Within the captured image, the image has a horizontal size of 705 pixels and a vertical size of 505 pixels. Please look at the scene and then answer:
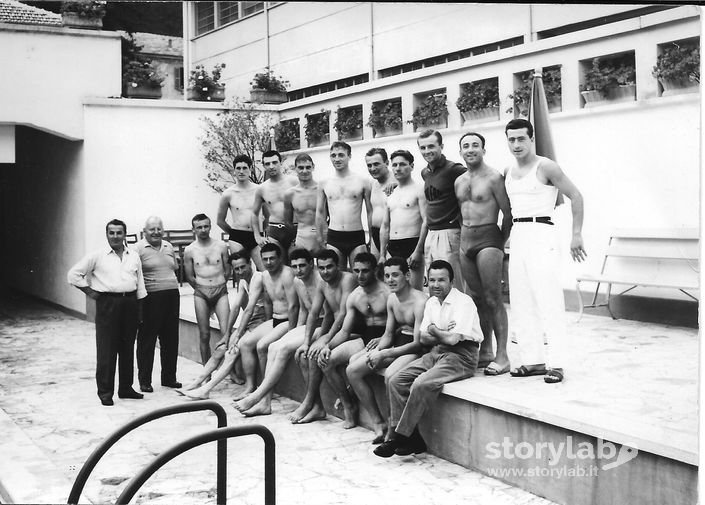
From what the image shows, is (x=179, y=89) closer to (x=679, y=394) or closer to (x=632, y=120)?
(x=632, y=120)

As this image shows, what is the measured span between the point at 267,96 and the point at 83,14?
52.1 inches

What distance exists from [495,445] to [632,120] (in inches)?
117

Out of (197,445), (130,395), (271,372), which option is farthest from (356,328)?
(197,445)

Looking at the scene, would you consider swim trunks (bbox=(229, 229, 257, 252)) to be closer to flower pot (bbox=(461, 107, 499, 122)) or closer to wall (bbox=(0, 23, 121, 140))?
wall (bbox=(0, 23, 121, 140))

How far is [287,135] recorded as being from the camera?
6.05 meters

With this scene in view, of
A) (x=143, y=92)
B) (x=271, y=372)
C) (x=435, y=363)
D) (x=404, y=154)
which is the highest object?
(x=143, y=92)

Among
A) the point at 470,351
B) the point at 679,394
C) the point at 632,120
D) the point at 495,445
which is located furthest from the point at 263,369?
the point at 632,120

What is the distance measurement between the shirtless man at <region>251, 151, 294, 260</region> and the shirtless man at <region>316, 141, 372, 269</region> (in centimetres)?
54

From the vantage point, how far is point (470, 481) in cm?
394

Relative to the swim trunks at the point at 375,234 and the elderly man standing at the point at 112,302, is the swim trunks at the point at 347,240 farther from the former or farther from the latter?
the elderly man standing at the point at 112,302

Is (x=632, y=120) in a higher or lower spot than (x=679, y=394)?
higher

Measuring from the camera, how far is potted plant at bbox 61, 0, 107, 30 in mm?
4828

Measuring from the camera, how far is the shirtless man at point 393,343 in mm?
4500

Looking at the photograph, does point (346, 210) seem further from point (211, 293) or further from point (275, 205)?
point (211, 293)
